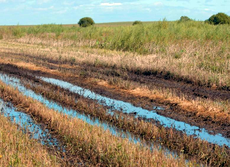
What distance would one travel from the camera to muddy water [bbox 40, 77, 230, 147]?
7094 mm

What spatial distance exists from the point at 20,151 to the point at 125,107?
4.31 metres

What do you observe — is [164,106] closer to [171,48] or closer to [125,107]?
[125,107]

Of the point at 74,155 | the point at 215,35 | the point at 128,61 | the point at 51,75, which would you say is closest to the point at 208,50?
the point at 215,35

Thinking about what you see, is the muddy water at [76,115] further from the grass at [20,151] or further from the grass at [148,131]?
the grass at [20,151]

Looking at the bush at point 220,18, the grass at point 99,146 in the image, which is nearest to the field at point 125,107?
the grass at point 99,146

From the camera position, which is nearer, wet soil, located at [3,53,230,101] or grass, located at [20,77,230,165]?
grass, located at [20,77,230,165]

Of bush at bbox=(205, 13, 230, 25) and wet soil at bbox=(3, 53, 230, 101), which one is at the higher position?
bush at bbox=(205, 13, 230, 25)

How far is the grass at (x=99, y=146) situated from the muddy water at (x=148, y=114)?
5.55ft

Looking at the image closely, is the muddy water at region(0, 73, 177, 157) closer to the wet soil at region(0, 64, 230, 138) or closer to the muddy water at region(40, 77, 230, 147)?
the wet soil at region(0, 64, 230, 138)

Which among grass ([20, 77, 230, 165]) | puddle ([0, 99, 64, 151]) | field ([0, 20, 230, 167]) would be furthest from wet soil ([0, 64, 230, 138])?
puddle ([0, 99, 64, 151])

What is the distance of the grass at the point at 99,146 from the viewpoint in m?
5.38

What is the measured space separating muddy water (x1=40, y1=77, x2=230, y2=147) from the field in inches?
1.0

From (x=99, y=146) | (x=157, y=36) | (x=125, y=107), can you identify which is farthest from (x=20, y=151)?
(x=157, y=36)

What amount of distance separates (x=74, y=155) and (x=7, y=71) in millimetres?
10534
